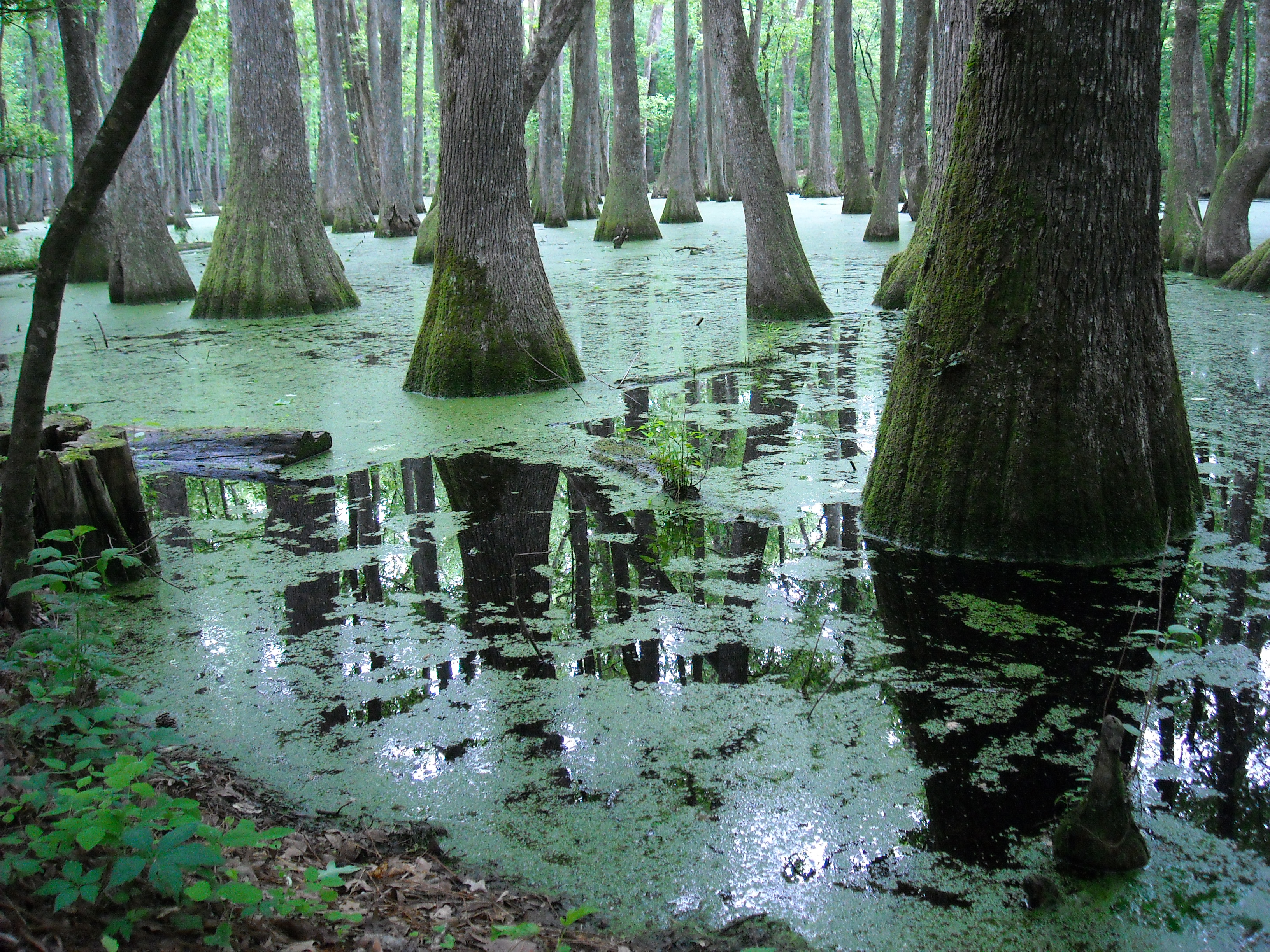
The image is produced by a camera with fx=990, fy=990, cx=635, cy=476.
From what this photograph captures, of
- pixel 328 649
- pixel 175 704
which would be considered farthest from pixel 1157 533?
pixel 175 704

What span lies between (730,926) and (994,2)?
10.1 ft

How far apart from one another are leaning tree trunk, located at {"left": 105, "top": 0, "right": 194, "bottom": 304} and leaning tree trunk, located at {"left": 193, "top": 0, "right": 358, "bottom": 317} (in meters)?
1.53

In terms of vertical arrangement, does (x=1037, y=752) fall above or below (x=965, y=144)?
below

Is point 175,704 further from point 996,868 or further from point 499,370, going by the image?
point 499,370

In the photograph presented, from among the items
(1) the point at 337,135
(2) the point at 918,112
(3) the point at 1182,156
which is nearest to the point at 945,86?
(3) the point at 1182,156

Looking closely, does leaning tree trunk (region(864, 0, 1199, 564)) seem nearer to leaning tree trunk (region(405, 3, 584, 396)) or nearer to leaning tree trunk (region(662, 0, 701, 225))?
leaning tree trunk (region(405, 3, 584, 396))

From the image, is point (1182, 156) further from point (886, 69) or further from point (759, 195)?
point (886, 69)

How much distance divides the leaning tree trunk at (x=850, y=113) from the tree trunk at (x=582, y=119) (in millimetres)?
4311

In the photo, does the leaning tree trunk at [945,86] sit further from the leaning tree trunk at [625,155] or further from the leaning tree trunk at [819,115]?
the leaning tree trunk at [819,115]

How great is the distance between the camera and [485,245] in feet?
20.7

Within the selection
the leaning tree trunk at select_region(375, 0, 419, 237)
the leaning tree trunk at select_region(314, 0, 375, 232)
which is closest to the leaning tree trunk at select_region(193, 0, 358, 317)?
the leaning tree trunk at select_region(375, 0, 419, 237)

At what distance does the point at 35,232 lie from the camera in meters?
23.1

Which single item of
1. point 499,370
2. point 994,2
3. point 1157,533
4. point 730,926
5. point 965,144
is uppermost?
point 994,2

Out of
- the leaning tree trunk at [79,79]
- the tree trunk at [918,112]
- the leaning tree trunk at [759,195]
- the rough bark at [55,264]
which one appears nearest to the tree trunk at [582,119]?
the tree trunk at [918,112]
